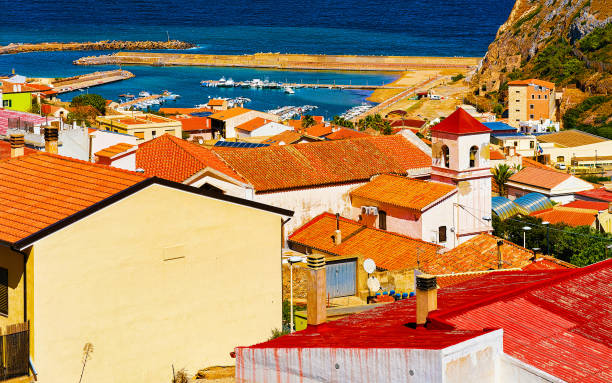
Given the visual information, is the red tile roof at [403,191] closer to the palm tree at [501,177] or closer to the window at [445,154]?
the window at [445,154]

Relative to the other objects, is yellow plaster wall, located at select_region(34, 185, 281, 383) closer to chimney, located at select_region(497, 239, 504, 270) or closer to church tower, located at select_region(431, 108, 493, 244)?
chimney, located at select_region(497, 239, 504, 270)

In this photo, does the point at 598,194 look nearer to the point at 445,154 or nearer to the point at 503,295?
the point at 445,154

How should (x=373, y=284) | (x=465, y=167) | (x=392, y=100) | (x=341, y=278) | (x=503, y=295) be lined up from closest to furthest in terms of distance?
1. (x=503, y=295)
2. (x=373, y=284)
3. (x=341, y=278)
4. (x=465, y=167)
5. (x=392, y=100)

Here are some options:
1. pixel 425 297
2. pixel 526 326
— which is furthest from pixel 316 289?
pixel 526 326

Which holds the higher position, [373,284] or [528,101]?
[373,284]

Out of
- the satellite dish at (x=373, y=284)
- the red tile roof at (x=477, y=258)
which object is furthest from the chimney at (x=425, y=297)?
the red tile roof at (x=477, y=258)

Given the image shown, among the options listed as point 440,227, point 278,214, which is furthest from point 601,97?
point 278,214

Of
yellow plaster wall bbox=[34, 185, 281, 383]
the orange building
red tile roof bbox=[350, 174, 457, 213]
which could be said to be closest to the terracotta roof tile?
the orange building
